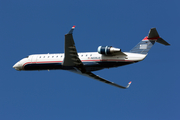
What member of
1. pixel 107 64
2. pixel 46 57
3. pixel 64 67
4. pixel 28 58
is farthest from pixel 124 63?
pixel 28 58

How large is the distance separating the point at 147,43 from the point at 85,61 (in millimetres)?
8526

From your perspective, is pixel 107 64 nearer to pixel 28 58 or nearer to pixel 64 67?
pixel 64 67

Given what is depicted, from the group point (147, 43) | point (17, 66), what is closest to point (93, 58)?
point (147, 43)

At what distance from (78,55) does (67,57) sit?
2411 millimetres

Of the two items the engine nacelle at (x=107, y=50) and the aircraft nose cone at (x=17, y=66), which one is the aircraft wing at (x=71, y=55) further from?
the aircraft nose cone at (x=17, y=66)

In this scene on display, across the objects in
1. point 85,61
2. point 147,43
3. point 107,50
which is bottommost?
point 85,61

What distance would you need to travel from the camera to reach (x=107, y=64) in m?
45.2

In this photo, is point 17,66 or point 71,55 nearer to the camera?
point 71,55

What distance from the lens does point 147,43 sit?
4528cm

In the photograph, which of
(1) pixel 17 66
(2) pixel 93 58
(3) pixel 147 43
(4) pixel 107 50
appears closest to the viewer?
(4) pixel 107 50

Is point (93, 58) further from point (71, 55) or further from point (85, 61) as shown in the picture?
point (71, 55)

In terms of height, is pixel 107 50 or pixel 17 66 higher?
pixel 107 50

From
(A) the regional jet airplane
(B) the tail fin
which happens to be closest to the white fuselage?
(A) the regional jet airplane

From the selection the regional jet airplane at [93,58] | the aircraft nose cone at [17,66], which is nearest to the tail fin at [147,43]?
the regional jet airplane at [93,58]
